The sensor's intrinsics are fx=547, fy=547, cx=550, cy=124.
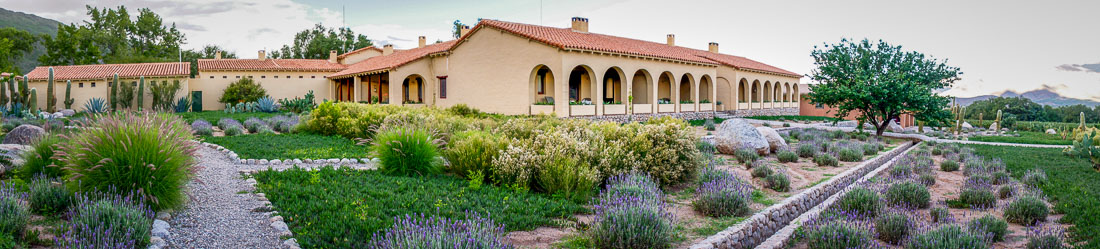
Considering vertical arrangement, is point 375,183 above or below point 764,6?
below

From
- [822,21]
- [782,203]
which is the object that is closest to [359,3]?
[822,21]

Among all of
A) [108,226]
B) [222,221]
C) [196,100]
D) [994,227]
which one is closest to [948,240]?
[994,227]

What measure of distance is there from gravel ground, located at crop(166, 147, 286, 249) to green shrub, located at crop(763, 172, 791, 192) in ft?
21.0

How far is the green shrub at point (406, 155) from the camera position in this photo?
783 centimetres

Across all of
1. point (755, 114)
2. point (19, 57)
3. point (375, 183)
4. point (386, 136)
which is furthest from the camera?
point (19, 57)

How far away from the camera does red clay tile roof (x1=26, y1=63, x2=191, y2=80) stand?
30844 mm

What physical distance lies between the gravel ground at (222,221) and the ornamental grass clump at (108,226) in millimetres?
277

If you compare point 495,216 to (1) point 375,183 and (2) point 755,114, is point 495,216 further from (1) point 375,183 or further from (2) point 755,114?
(2) point 755,114

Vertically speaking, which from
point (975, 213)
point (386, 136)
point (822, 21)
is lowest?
point (975, 213)

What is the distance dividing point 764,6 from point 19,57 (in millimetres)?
55102

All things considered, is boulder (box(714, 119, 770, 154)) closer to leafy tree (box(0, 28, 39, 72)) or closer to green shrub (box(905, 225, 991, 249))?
green shrub (box(905, 225, 991, 249))

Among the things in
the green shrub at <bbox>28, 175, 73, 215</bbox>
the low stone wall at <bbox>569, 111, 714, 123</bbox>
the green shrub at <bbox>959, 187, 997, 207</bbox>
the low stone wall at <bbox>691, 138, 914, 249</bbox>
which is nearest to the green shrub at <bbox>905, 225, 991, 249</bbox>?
the low stone wall at <bbox>691, 138, 914, 249</bbox>

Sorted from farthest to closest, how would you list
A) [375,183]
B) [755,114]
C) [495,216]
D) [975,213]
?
[755,114], [375,183], [975,213], [495,216]

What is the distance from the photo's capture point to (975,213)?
21.3ft
